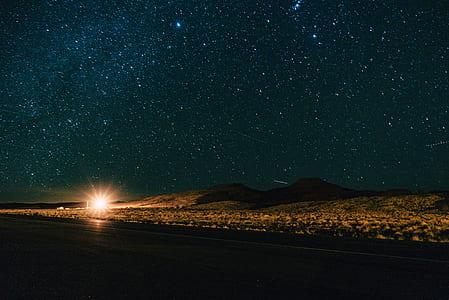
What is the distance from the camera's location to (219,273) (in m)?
8.09

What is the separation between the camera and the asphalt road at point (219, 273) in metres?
6.34

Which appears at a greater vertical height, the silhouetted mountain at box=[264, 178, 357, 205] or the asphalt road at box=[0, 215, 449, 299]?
the silhouetted mountain at box=[264, 178, 357, 205]

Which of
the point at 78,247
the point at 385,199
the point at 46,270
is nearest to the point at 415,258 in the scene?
the point at 46,270

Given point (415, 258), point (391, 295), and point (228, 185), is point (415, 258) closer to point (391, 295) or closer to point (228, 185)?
point (391, 295)

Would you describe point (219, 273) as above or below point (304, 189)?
below

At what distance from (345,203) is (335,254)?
58.6 m

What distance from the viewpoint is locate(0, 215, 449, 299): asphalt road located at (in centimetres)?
634

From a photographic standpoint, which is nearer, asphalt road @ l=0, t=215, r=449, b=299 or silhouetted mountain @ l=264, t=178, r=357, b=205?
asphalt road @ l=0, t=215, r=449, b=299

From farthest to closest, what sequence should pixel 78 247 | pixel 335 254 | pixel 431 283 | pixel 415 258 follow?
pixel 78 247
pixel 335 254
pixel 415 258
pixel 431 283

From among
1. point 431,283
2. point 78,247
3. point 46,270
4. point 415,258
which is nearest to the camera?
point 431,283

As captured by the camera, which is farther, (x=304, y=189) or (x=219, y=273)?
(x=304, y=189)

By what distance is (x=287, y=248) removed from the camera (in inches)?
508

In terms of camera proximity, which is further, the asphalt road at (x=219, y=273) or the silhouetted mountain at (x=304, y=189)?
the silhouetted mountain at (x=304, y=189)

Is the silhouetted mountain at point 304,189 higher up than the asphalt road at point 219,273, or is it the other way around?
the silhouetted mountain at point 304,189
